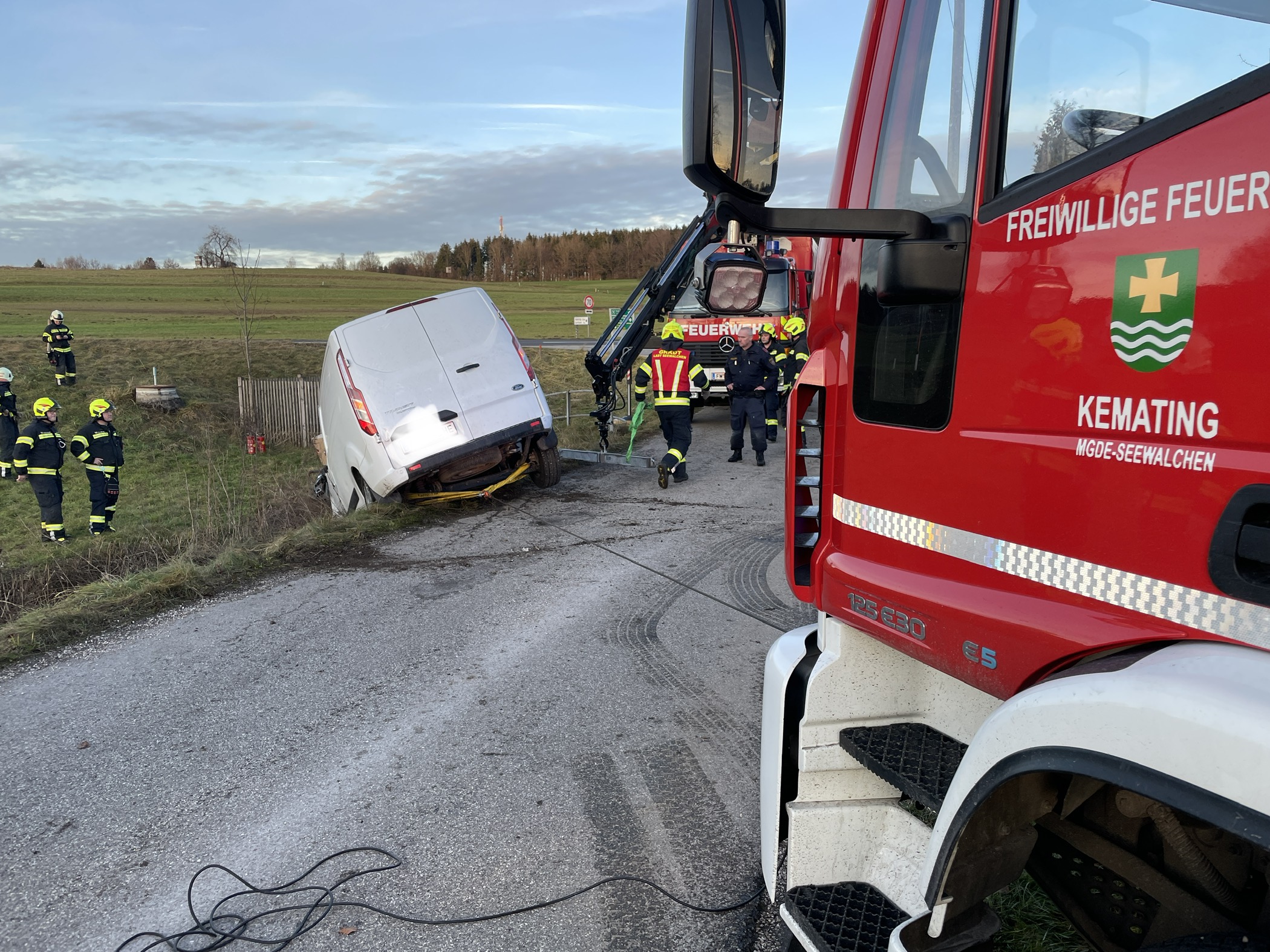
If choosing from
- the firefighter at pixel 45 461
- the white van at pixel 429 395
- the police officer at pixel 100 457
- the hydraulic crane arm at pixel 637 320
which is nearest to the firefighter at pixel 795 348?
the hydraulic crane arm at pixel 637 320

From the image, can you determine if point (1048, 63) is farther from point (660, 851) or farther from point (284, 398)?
point (284, 398)

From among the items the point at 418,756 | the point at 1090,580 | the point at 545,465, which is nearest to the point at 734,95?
the point at 1090,580

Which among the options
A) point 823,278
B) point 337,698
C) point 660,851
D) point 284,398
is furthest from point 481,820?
point 284,398

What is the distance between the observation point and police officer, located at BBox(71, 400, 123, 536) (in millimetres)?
12289

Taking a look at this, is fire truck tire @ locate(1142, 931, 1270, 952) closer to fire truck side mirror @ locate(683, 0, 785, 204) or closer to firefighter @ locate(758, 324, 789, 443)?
fire truck side mirror @ locate(683, 0, 785, 204)

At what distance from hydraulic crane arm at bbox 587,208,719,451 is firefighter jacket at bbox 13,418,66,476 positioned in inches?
296

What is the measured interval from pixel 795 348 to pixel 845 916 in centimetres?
1158

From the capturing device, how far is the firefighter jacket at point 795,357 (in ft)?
42.2

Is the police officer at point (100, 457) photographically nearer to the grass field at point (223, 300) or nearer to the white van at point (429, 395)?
the white van at point (429, 395)

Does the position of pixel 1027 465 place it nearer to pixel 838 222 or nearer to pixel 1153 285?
pixel 1153 285

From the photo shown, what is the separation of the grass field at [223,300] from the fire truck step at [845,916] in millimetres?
29244

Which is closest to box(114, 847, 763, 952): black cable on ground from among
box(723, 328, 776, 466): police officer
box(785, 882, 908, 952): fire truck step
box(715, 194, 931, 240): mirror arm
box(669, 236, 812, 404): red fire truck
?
box(785, 882, 908, 952): fire truck step

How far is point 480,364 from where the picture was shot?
863cm

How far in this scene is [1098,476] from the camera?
1542mm
